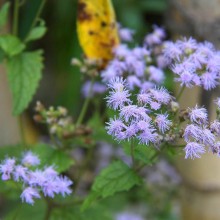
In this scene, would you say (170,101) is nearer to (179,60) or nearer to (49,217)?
(179,60)

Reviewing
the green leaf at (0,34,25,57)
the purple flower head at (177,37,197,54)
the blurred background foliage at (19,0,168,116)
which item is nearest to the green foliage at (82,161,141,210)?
the purple flower head at (177,37,197,54)

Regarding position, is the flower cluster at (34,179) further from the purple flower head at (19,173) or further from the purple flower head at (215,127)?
the purple flower head at (215,127)

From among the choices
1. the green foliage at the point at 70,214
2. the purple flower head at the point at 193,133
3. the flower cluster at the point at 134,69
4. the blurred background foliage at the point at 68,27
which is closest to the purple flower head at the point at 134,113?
the purple flower head at the point at 193,133

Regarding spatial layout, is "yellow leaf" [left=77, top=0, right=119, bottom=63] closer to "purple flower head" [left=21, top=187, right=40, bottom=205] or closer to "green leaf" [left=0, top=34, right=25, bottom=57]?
"green leaf" [left=0, top=34, right=25, bottom=57]

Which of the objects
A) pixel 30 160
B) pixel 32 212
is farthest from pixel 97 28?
pixel 32 212

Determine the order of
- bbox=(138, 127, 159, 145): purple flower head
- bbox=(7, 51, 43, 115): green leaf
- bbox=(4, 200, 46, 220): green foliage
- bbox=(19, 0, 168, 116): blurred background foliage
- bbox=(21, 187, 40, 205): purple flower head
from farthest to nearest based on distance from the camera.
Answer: bbox=(19, 0, 168, 116): blurred background foliage → bbox=(4, 200, 46, 220): green foliage → bbox=(7, 51, 43, 115): green leaf → bbox=(21, 187, 40, 205): purple flower head → bbox=(138, 127, 159, 145): purple flower head

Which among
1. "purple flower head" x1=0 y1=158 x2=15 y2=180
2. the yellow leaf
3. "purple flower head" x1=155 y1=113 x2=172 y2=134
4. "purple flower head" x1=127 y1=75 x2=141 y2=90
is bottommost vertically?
"purple flower head" x1=0 y1=158 x2=15 y2=180

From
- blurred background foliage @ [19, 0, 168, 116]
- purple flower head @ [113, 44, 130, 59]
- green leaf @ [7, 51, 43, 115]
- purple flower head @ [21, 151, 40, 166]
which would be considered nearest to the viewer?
purple flower head @ [21, 151, 40, 166]
